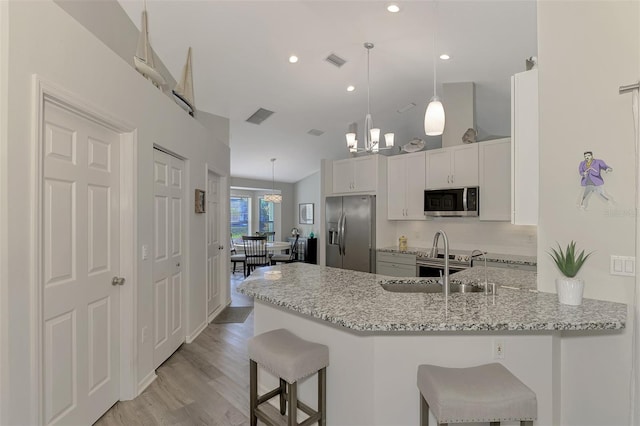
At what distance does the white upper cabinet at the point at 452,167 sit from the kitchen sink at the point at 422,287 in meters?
2.29

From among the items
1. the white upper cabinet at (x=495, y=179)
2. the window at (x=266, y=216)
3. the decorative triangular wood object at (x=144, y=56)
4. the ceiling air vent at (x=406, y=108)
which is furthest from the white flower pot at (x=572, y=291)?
the window at (x=266, y=216)

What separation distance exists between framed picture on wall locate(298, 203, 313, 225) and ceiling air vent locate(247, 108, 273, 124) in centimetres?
444

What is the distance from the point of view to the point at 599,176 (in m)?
1.68

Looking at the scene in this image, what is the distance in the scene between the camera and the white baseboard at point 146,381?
2.42m

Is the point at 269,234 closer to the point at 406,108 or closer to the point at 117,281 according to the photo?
the point at 406,108

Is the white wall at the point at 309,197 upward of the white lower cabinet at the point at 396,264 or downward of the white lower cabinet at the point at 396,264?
upward

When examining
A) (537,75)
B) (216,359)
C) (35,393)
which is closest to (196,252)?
(216,359)

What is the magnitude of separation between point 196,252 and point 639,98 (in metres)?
3.75

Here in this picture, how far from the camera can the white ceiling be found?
9.16 ft

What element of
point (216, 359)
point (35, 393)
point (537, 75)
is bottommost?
point (216, 359)

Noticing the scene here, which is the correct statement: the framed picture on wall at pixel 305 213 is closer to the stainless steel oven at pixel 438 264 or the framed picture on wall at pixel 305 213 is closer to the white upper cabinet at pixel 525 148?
the stainless steel oven at pixel 438 264

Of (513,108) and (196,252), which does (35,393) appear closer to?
(196,252)

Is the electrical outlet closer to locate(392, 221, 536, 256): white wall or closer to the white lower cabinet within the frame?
the white lower cabinet

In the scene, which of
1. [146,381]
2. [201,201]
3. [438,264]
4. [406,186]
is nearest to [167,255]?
[201,201]
